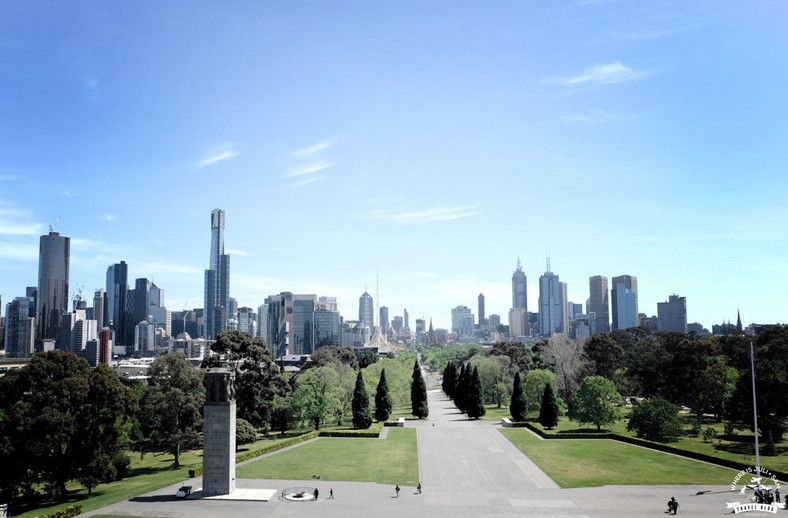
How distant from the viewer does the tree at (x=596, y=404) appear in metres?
68.1

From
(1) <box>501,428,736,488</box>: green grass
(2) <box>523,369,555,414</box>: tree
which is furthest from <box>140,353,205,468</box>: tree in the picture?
(2) <box>523,369,555,414</box>: tree

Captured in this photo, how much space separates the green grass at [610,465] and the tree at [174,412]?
110ft

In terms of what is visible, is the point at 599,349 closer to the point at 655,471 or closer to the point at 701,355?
the point at 701,355

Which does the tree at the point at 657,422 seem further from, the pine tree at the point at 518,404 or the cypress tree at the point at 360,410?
the cypress tree at the point at 360,410

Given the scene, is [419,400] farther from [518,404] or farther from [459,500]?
[459,500]

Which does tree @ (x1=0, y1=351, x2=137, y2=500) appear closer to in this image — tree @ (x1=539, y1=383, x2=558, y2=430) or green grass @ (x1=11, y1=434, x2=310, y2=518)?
green grass @ (x1=11, y1=434, x2=310, y2=518)

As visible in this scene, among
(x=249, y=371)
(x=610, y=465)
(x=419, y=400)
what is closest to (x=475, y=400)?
(x=419, y=400)

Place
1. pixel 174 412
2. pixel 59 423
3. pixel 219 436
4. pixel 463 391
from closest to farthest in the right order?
pixel 219 436, pixel 59 423, pixel 174 412, pixel 463 391

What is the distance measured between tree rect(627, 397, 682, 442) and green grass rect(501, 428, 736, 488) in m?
3.88

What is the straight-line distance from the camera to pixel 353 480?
1761 inches

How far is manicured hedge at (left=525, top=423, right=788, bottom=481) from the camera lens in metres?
47.5

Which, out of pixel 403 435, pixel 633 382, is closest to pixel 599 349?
pixel 633 382

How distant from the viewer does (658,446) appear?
57.2 metres

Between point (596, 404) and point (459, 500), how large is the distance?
34.9 m
